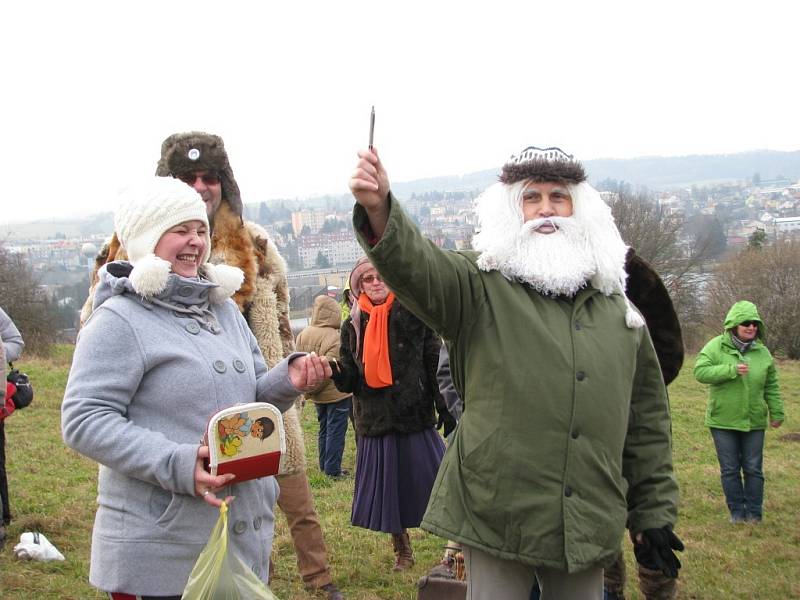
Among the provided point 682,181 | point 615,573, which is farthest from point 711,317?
point 682,181

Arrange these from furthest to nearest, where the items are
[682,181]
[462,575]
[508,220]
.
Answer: [682,181] < [462,575] < [508,220]

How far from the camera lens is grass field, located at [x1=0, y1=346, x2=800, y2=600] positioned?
17.7 ft

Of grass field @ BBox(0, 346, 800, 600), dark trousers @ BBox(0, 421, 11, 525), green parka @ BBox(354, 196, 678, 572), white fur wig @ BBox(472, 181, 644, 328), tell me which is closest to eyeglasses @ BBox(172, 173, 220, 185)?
white fur wig @ BBox(472, 181, 644, 328)

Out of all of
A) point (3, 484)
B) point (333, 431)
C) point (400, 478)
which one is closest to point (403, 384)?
point (400, 478)

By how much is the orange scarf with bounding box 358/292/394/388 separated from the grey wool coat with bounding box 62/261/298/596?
2.41m

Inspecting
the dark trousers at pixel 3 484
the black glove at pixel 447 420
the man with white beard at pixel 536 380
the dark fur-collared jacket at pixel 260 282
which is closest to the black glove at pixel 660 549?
the man with white beard at pixel 536 380

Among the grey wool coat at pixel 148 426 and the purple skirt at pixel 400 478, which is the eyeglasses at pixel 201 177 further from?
the purple skirt at pixel 400 478

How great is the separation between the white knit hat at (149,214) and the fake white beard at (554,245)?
996mm

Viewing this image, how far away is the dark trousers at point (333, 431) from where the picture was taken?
28.9ft

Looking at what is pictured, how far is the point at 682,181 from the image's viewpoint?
9531 cm

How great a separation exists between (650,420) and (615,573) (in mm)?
1980

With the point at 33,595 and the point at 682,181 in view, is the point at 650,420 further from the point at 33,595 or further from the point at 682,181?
the point at 682,181

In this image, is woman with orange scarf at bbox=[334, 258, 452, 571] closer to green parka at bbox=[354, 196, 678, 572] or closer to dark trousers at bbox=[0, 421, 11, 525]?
green parka at bbox=[354, 196, 678, 572]

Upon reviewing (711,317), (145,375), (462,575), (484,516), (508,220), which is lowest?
(711,317)
